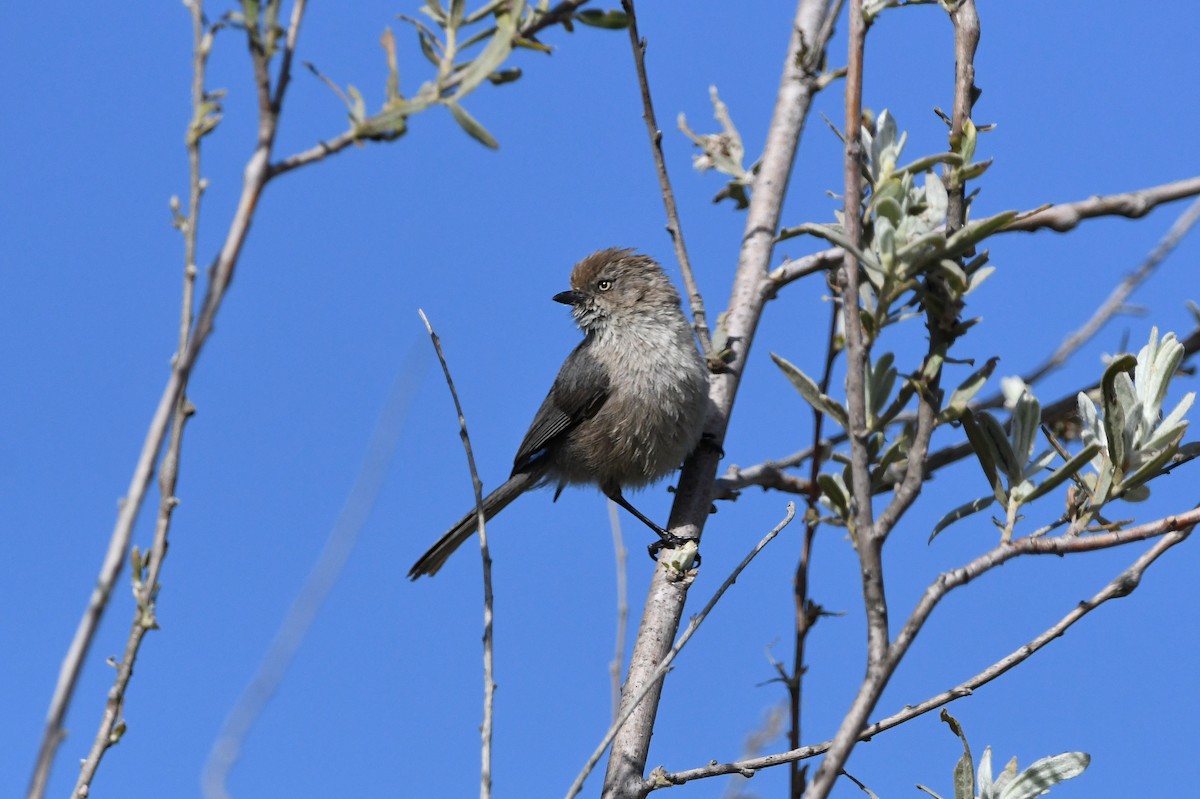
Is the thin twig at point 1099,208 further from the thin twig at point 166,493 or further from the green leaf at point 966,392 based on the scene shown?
the thin twig at point 166,493

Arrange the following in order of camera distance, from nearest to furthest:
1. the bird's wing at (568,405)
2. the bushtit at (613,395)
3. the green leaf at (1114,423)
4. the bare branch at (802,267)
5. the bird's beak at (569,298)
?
the green leaf at (1114,423)
the bare branch at (802,267)
the bushtit at (613,395)
the bird's wing at (568,405)
the bird's beak at (569,298)

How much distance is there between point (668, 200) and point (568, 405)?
196cm

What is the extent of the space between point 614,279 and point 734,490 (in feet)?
6.26

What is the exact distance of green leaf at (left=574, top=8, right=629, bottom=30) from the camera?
1915 mm

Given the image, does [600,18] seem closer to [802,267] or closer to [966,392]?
[966,392]

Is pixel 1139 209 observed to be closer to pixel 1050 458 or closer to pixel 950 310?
pixel 950 310

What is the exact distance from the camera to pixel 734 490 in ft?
12.6

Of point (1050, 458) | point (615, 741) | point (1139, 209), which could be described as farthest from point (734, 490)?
point (1139, 209)

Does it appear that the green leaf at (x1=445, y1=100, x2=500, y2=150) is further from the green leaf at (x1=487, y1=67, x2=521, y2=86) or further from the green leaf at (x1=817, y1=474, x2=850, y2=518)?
the green leaf at (x1=817, y1=474, x2=850, y2=518)

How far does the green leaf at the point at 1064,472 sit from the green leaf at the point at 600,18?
112 centimetres

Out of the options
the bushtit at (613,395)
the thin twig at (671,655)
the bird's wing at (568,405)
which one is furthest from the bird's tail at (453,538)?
the thin twig at (671,655)

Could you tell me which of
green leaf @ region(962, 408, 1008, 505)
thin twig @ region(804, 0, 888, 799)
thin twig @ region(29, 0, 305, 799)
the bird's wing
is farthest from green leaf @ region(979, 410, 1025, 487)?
the bird's wing

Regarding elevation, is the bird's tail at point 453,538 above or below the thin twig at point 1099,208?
above

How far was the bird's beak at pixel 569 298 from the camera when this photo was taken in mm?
5471
